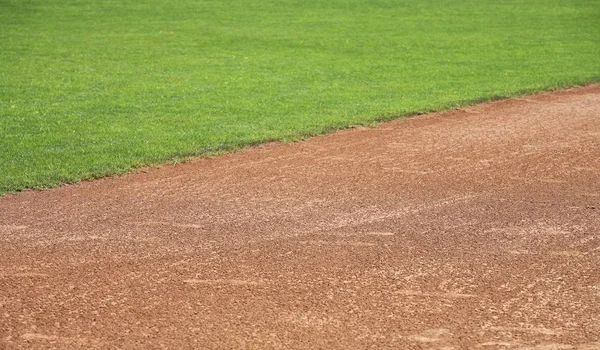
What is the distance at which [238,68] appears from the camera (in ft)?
59.5

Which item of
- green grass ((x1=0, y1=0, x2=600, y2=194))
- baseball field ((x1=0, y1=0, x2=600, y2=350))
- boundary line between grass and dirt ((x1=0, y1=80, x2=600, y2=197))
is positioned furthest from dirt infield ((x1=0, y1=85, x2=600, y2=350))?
green grass ((x1=0, y1=0, x2=600, y2=194))

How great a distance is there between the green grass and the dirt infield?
1234mm

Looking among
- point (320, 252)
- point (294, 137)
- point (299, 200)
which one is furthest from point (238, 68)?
point (320, 252)

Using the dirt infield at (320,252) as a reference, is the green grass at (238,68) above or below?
below

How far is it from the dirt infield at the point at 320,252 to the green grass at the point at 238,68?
123cm

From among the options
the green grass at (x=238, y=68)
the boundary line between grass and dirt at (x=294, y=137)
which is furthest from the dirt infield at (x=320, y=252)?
the green grass at (x=238, y=68)

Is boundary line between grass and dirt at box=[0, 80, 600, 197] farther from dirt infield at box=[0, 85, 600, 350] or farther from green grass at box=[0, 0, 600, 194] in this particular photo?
dirt infield at box=[0, 85, 600, 350]

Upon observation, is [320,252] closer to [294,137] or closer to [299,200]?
[299,200]

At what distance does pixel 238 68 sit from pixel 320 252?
35.0 ft

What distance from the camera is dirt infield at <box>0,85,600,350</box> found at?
630 cm

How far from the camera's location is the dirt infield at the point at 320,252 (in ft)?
20.7

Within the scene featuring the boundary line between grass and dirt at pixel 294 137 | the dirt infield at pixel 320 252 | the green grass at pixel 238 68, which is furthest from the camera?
the green grass at pixel 238 68

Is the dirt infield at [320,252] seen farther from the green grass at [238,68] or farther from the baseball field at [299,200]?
the green grass at [238,68]

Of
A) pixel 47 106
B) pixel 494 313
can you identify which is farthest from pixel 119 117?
pixel 494 313
